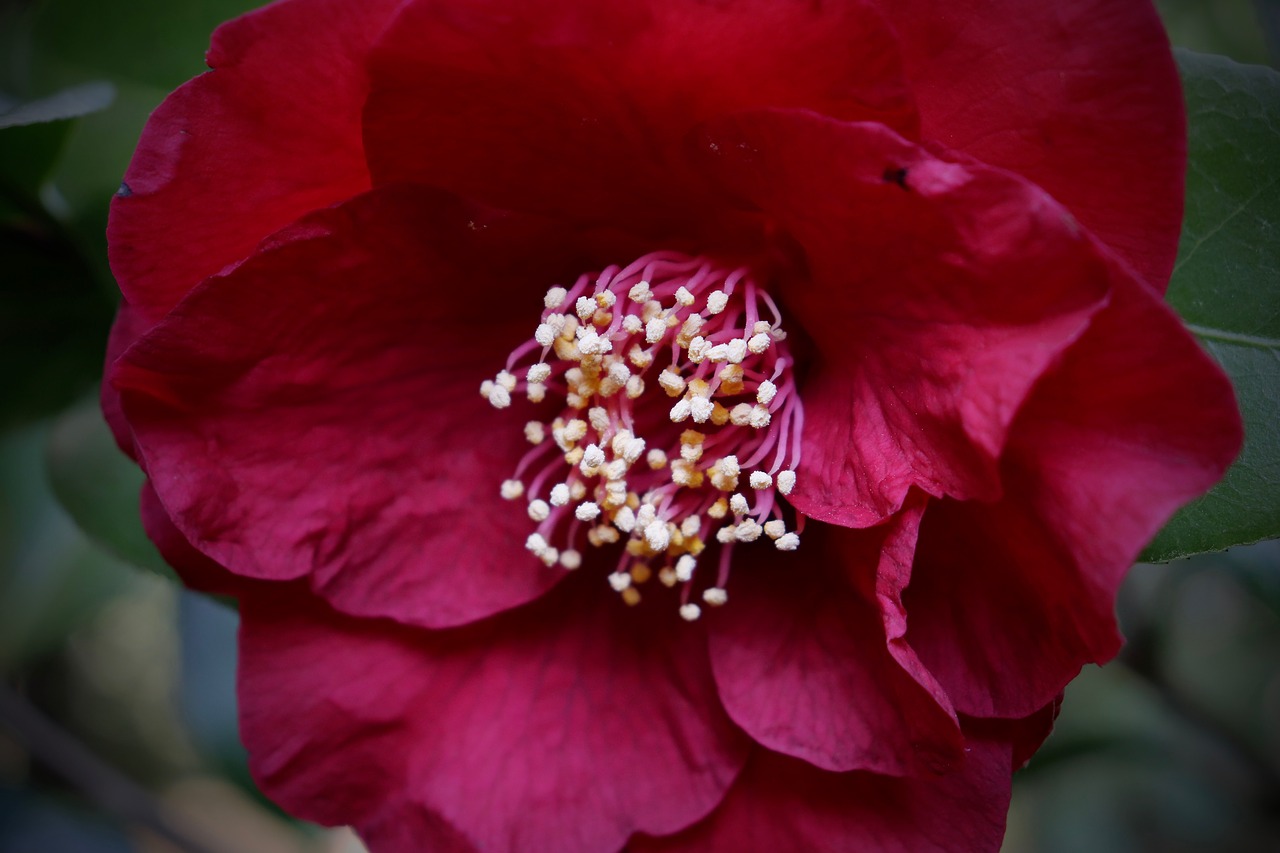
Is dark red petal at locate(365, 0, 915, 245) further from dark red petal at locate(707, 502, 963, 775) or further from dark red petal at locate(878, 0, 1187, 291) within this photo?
dark red petal at locate(707, 502, 963, 775)

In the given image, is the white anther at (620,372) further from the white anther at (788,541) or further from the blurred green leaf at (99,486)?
the blurred green leaf at (99,486)

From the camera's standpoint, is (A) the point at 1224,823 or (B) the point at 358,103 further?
(A) the point at 1224,823

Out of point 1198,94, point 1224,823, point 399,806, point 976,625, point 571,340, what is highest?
point 1198,94

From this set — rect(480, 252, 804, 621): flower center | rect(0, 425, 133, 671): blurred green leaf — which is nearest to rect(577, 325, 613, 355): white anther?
rect(480, 252, 804, 621): flower center

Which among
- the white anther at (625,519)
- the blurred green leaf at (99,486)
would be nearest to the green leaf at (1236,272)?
the white anther at (625,519)

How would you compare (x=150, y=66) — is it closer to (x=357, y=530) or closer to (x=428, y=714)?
(x=357, y=530)

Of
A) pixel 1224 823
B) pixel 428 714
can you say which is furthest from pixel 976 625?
pixel 1224 823

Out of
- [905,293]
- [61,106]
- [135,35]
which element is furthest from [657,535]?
[135,35]

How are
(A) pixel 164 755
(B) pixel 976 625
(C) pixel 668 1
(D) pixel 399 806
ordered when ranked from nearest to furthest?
(C) pixel 668 1 < (B) pixel 976 625 < (D) pixel 399 806 < (A) pixel 164 755
